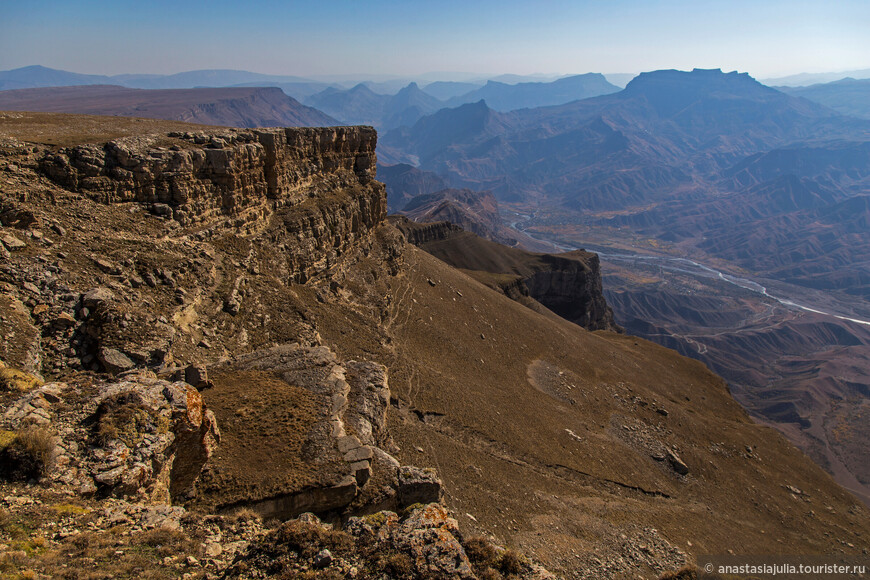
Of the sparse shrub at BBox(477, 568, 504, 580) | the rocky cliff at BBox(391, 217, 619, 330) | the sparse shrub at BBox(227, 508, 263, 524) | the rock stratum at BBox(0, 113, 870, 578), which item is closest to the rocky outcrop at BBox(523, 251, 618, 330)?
the rocky cliff at BBox(391, 217, 619, 330)

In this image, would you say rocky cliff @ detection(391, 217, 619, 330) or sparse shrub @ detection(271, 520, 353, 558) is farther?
rocky cliff @ detection(391, 217, 619, 330)

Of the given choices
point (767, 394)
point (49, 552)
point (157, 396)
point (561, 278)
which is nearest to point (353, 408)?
point (157, 396)

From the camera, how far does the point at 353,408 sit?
651 inches

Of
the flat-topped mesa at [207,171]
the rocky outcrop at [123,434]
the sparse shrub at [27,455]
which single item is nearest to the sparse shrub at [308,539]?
the rocky outcrop at [123,434]

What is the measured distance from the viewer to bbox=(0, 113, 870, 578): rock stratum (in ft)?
30.8

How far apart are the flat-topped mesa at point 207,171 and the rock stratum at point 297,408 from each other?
0.46 feet

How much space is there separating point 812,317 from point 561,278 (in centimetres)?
13914

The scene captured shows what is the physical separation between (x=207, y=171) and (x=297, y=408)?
1661 centimetres

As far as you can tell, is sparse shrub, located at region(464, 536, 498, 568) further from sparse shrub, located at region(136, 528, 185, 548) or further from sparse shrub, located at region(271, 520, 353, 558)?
sparse shrub, located at region(136, 528, 185, 548)

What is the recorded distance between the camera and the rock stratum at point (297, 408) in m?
9.40

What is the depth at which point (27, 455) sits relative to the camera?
870 centimetres

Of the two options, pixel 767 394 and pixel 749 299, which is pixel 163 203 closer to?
pixel 767 394

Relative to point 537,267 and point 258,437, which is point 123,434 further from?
point 537,267

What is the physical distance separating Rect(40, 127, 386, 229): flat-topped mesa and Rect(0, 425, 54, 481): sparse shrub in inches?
601
